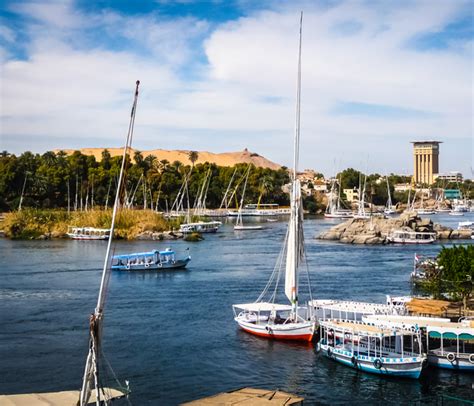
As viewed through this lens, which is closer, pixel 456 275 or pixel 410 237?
pixel 456 275

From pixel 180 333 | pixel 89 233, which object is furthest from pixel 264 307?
pixel 89 233

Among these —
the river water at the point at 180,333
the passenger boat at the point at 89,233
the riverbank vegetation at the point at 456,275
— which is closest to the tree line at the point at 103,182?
the passenger boat at the point at 89,233

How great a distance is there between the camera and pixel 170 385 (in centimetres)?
2197

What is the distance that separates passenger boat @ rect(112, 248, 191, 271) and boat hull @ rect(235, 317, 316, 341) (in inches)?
805

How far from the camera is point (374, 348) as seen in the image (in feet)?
77.7

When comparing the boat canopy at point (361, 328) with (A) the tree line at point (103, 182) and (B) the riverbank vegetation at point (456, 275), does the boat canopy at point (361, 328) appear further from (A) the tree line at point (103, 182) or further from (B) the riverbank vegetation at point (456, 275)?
(A) the tree line at point (103, 182)

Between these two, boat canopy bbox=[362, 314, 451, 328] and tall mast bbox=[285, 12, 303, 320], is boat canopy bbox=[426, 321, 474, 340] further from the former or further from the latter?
tall mast bbox=[285, 12, 303, 320]

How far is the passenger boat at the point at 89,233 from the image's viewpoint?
70000mm

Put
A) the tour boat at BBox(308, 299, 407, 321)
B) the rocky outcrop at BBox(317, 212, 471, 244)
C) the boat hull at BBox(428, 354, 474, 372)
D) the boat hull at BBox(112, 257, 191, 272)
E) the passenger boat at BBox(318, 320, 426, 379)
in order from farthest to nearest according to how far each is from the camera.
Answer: the rocky outcrop at BBox(317, 212, 471, 244)
the boat hull at BBox(112, 257, 191, 272)
the tour boat at BBox(308, 299, 407, 321)
the boat hull at BBox(428, 354, 474, 372)
the passenger boat at BBox(318, 320, 426, 379)

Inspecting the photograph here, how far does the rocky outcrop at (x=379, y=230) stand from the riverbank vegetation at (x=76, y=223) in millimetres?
18309

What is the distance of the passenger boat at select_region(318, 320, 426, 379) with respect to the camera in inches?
880

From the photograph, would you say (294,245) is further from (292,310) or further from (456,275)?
(456,275)

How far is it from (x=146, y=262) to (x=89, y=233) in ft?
83.4

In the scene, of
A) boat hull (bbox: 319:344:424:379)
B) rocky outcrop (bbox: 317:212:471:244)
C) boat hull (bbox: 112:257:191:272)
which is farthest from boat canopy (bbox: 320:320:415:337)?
rocky outcrop (bbox: 317:212:471:244)
